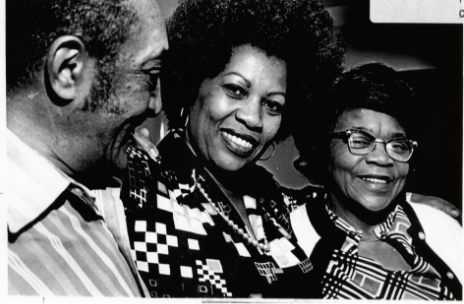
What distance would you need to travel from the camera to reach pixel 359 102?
3.44m

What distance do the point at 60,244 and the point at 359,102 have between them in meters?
2.02

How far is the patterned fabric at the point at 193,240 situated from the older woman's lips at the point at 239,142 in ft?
0.48

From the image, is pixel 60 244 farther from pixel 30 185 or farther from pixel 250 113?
pixel 250 113

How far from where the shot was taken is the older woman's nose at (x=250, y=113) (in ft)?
11.1

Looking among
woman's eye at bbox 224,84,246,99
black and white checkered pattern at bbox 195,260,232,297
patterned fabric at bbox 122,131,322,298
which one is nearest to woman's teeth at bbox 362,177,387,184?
patterned fabric at bbox 122,131,322,298

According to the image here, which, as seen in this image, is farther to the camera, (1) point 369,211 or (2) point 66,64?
(1) point 369,211

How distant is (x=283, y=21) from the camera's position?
3.41 meters

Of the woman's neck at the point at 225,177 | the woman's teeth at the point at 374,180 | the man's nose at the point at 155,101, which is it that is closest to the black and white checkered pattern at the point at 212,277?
the woman's neck at the point at 225,177

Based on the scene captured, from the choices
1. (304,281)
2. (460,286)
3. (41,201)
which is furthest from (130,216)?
(460,286)

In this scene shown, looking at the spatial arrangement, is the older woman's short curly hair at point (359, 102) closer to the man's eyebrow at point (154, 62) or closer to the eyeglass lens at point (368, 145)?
the eyeglass lens at point (368, 145)

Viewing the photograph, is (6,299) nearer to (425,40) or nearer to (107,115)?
(107,115)

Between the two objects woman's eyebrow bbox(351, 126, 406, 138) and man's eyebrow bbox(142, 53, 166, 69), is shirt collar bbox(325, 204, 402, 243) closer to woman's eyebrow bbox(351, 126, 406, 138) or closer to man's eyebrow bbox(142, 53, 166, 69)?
woman's eyebrow bbox(351, 126, 406, 138)

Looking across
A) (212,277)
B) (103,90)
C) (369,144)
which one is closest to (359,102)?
(369,144)

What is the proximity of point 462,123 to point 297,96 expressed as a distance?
1.05 m
